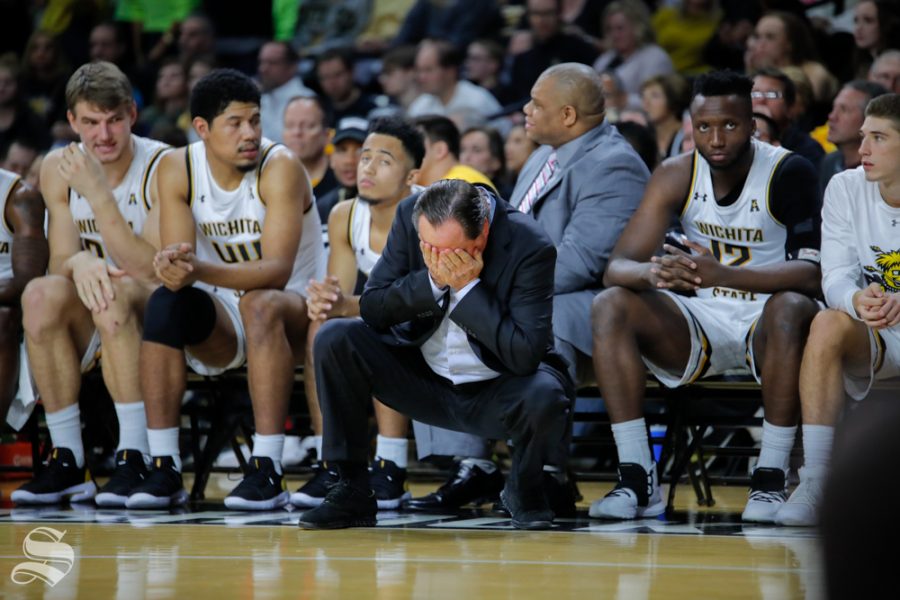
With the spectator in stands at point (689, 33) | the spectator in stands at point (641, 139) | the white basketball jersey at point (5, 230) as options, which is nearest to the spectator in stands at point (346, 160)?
the spectator in stands at point (641, 139)

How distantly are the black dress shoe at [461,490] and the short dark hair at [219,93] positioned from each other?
6.17 ft

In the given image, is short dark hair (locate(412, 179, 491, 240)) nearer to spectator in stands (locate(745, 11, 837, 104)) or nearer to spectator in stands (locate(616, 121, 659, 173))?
spectator in stands (locate(616, 121, 659, 173))

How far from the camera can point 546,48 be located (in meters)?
10.0

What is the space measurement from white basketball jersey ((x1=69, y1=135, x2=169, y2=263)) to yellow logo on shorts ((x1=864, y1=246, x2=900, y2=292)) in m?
3.25

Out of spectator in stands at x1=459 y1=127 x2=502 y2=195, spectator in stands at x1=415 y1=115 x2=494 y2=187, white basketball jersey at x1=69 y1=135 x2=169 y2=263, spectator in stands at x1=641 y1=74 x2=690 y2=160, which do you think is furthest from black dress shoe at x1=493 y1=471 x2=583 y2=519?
spectator in stands at x1=641 y1=74 x2=690 y2=160

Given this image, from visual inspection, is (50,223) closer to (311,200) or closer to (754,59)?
(311,200)

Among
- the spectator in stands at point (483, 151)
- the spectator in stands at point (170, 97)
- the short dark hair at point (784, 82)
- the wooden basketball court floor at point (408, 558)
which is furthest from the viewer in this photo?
the spectator in stands at point (170, 97)

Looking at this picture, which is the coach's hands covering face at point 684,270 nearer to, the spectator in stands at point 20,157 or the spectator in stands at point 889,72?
the spectator in stands at point 889,72

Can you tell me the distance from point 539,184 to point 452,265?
1.55 m

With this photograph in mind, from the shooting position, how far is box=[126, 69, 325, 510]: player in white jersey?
538cm

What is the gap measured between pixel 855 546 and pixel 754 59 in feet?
23.8

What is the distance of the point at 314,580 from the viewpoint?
3354mm

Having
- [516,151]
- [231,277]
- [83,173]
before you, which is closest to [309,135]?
[516,151]

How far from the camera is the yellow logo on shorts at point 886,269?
4.99 metres
